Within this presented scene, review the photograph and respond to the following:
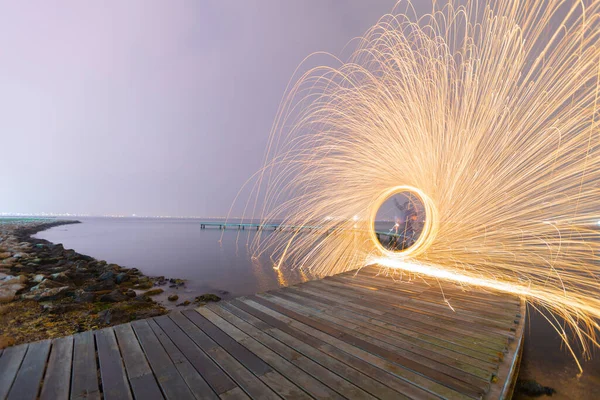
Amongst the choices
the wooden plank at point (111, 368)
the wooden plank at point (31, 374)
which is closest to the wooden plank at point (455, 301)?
the wooden plank at point (111, 368)

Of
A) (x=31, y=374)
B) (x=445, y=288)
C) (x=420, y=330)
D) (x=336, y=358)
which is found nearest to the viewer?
(x=31, y=374)

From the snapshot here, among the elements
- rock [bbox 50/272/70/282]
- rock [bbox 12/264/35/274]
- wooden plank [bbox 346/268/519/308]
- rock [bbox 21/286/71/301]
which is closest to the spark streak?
wooden plank [bbox 346/268/519/308]

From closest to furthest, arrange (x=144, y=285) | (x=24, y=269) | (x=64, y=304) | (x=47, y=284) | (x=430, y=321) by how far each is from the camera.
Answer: (x=430, y=321), (x=64, y=304), (x=47, y=284), (x=144, y=285), (x=24, y=269)

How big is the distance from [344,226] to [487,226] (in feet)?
12.8

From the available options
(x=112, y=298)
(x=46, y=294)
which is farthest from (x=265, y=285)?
(x=46, y=294)

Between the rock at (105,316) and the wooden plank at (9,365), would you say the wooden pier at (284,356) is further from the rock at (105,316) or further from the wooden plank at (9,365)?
the rock at (105,316)

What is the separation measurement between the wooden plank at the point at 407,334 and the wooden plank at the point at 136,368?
2353mm

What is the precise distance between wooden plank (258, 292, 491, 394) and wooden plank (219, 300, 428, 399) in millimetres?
288

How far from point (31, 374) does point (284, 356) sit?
221cm

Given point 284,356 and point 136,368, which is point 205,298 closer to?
point 136,368

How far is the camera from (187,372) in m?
2.32

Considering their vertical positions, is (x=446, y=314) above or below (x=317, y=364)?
above

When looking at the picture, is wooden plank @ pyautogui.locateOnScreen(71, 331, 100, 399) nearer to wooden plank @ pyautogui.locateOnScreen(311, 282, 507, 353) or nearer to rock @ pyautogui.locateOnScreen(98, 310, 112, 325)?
wooden plank @ pyautogui.locateOnScreen(311, 282, 507, 353)

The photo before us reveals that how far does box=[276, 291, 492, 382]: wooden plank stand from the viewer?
2.38 m
